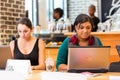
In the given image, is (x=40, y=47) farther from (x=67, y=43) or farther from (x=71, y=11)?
(x=71, y=11)

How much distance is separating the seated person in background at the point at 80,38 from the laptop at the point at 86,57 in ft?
1.49

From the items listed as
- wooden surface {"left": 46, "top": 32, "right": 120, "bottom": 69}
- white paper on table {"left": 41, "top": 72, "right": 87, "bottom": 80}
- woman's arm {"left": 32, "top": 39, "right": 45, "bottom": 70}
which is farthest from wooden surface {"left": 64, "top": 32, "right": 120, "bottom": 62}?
white paper on table {"left": 41, "top": 72, "right": 87, "bottom": 80}

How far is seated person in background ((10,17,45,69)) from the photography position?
3.67 m

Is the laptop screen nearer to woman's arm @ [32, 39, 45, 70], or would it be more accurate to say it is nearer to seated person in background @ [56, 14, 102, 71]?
seated person in background @ [56, 14, 102, 71]

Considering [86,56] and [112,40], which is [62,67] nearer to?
[86,56]

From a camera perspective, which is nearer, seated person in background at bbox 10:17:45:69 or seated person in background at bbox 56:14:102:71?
seated person in background at bbox 56:14:102:71

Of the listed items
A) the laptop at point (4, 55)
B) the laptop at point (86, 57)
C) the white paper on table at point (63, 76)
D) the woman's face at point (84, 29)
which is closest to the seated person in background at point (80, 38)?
the woman's face at point (84, 29)

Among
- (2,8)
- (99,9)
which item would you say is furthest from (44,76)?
(99,9)

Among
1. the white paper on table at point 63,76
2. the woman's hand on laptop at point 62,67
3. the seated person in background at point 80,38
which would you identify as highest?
the seated person in background at point 80,38

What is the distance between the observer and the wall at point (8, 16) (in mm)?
5359

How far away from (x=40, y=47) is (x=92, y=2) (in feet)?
19.2

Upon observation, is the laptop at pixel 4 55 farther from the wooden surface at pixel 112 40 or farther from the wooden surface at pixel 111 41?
the wooden surface at pixel 112 40

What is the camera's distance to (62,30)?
6043mm

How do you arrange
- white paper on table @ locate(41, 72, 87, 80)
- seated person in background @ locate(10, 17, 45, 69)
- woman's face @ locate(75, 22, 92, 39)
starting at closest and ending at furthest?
1. white paper on table @ locate(41, 72, 87, 80)
2. woman's face @ locate(75, 22, 92, 39)
3. seated person in background @ locate(10, 17, 45, 69)
